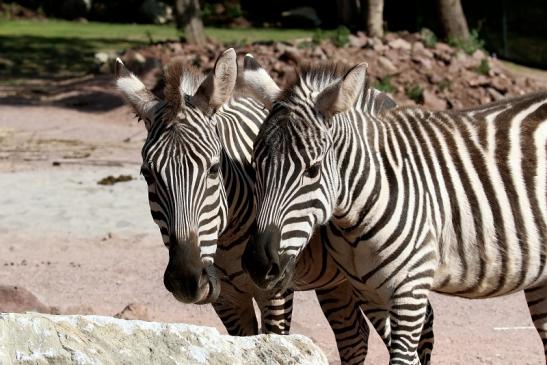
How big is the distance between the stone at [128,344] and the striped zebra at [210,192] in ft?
2.89

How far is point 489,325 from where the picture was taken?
26.4ft

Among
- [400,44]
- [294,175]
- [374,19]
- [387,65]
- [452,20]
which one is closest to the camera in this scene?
[294,175]

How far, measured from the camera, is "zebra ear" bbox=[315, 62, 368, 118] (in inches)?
199

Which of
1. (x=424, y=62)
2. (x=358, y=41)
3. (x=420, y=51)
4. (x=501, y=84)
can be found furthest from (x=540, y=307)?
(x=358, y=41)

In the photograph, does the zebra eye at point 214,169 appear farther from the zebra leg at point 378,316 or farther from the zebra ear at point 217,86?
the zebra leg at point 378,316

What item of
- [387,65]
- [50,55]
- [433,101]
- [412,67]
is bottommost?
[50,55]

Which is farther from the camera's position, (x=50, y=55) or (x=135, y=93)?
(x=50, y=55)

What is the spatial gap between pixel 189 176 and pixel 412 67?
12845 millimetres

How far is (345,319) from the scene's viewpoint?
643 centimetres

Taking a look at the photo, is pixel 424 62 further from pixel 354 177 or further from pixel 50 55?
pixel 354 177

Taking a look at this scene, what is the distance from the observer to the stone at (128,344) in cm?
372

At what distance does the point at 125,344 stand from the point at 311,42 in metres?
15.3

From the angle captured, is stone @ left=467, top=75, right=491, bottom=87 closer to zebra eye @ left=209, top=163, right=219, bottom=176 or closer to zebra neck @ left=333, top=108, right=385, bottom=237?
zebra neck @ left=333, top=108, right=385, bottom=237

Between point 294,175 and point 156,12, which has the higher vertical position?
point 294,175
